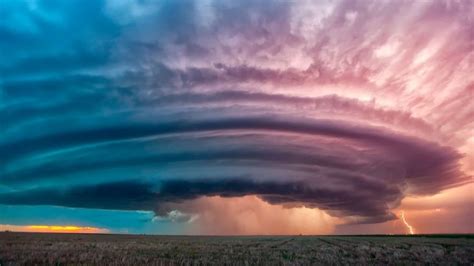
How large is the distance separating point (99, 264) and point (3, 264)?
4.93 m

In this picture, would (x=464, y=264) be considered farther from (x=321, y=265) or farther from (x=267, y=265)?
(x=267, y=265)

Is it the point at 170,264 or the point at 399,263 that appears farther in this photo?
the point at 399,263

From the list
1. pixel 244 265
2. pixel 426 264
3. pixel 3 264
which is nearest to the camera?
pixel 3 264

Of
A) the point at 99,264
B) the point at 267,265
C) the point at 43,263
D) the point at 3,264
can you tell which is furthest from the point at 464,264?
the point at 3,264

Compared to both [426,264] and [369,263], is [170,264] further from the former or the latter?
[426,264]

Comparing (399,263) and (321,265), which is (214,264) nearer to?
(321,265)

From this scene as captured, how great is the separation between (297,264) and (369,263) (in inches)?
227

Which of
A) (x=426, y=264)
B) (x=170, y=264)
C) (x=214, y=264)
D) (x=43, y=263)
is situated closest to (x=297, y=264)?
(x=214, y=264)

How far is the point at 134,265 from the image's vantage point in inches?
949

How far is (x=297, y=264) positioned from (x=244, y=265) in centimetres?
309

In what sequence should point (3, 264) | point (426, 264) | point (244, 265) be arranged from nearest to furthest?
1. point (3, 264)
2. point (244, 265)
3. point (426, 264)

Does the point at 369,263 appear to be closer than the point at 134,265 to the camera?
No

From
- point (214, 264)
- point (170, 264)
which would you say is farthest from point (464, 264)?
point (170, 264)

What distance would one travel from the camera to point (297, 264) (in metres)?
25.6
